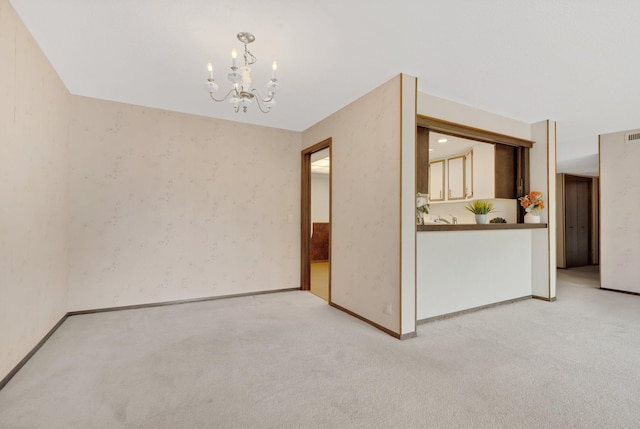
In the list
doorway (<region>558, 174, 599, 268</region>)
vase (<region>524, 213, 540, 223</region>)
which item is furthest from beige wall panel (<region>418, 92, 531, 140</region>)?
doorway (<region>558, 174, 599, 268</region>)

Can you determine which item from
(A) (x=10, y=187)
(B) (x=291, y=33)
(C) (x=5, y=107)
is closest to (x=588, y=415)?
(B) (x=291, y=33)

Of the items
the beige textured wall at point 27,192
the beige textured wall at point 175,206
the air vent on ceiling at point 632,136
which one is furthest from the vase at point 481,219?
the beige textured wall at point 27,192

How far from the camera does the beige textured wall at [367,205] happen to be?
2941 millimetres

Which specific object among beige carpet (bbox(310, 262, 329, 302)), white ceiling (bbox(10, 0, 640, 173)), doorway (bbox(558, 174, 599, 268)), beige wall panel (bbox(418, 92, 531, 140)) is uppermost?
white ceiling (bbox(10, 0, 640, 173))

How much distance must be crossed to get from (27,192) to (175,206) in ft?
5.43

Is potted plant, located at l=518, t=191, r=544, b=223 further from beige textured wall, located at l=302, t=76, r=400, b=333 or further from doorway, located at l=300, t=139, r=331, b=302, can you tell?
doorway, located at l=300, t=139, r=331, b=302

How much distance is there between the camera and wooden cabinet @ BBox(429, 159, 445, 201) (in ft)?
19.7

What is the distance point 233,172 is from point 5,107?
8.08 feet

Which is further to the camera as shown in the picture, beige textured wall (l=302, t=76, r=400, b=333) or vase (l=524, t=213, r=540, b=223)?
vase (l=524, t=213, r=540, b=223)

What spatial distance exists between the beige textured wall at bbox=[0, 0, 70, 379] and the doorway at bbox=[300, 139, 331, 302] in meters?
2.88

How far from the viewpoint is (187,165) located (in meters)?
4.01

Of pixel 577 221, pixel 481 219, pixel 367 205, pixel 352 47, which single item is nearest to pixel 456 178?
pixel 481 219

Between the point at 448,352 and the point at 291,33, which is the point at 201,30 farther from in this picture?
the point at 448,352

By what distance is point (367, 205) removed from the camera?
332 centimetres
